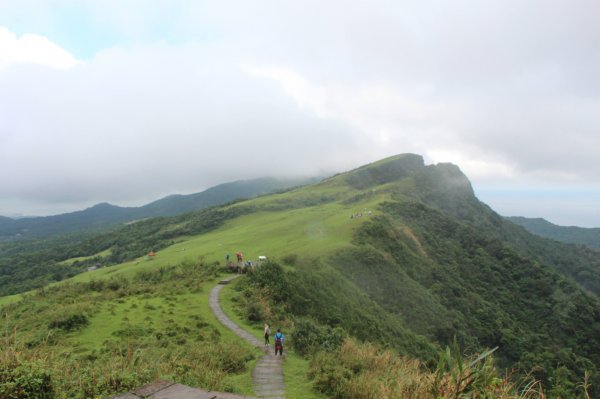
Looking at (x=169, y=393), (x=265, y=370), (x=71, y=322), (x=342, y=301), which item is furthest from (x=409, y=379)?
(x=342, y=301)

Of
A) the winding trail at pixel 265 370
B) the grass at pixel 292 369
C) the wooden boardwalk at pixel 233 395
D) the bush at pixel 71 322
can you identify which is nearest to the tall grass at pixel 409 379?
the grass at pixel 292 369

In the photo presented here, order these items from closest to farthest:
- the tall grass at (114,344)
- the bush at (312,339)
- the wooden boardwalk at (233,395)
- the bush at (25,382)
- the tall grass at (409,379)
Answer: the tall grass at (409,379) → the bush at (25,382) → the wooden boardwalk at (233,395) → the tall grass at (114,344) → the bush at (312,339)

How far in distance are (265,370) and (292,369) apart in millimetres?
1095

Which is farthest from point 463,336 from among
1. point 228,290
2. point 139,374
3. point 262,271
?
point 139,374

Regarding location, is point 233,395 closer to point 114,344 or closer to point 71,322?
point 114,344

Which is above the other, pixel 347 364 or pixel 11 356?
pixel 11 356

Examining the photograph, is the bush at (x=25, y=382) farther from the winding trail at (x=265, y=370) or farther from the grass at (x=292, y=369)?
the grass at (x=292, y=369)

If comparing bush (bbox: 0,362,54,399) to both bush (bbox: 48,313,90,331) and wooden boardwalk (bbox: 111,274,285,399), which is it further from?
bush (bbox: 48,313,90,331)

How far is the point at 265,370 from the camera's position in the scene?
45.4ft

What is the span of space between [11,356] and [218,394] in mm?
4763

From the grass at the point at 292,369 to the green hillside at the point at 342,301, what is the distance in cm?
44

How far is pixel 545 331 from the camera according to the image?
49.4 m

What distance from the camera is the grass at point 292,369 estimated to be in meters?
11.2

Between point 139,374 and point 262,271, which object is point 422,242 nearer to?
point 262,271
